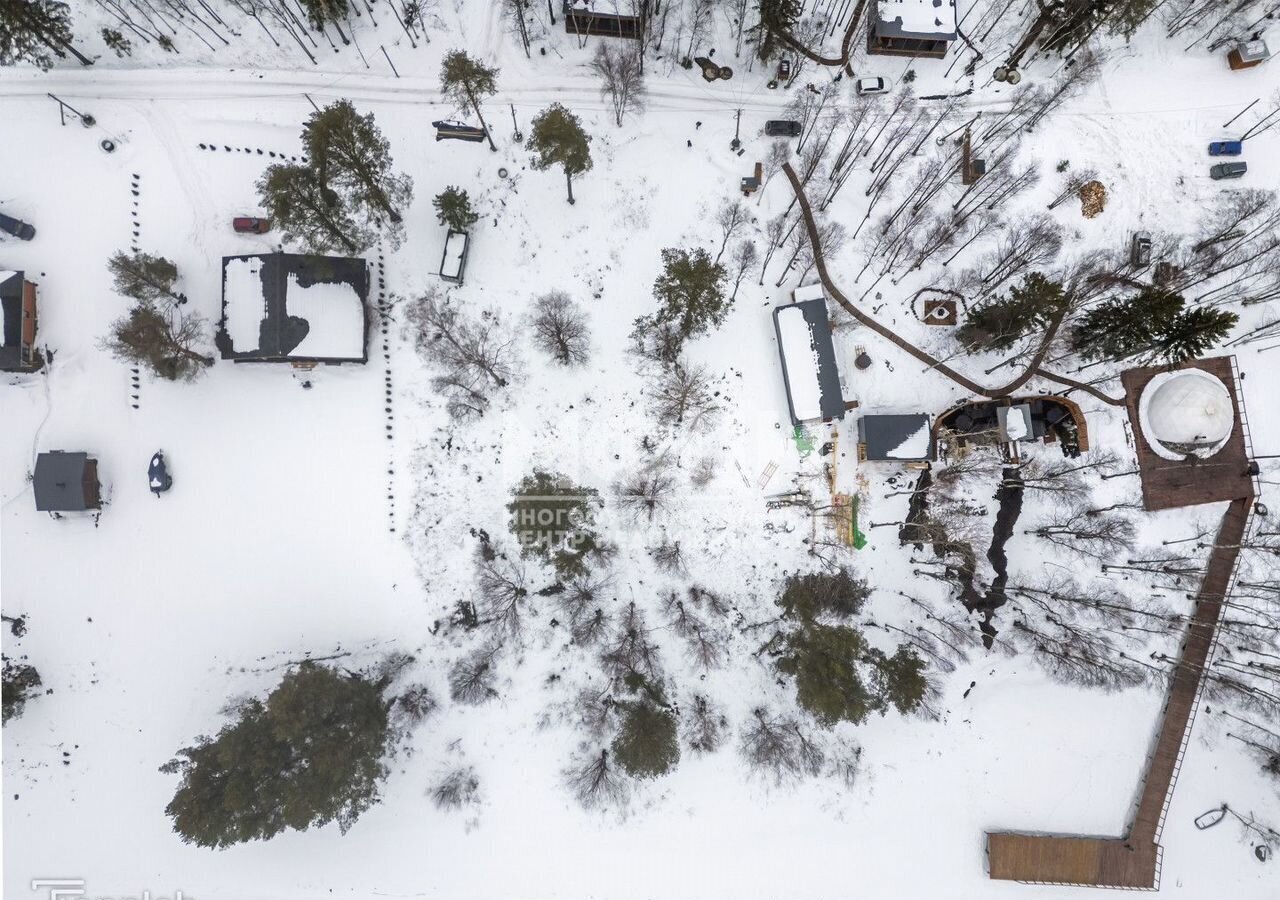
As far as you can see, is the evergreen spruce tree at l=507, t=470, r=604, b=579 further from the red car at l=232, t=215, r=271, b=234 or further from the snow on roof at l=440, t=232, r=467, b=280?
the red car at l=232, t=215, r=271, b=234

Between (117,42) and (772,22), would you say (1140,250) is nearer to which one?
(772,22)

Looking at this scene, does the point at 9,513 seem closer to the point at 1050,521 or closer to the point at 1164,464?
the point at 1050,521

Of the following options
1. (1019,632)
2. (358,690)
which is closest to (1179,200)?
(1019,632)

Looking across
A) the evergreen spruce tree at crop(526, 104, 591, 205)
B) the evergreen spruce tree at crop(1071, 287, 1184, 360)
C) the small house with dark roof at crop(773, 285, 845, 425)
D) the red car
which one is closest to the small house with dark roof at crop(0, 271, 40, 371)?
the red car

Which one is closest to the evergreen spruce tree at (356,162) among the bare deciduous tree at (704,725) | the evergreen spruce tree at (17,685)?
the evergreen spruce tree at (17,685)

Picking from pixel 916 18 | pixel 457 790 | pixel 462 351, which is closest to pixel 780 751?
pixel 457 790

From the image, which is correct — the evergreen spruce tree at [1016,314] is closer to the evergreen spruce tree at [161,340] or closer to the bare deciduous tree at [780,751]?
the bare deciduous tree at [780,751]
